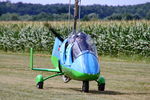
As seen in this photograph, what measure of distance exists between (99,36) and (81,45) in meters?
22.5

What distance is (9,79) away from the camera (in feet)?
65.1

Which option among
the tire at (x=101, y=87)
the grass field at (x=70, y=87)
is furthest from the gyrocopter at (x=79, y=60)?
the grass field at (x=70, y=87)

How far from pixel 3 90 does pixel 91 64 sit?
2631mm

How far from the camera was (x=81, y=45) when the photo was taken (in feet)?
52.0

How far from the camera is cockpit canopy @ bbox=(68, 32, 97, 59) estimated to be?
1572 cm

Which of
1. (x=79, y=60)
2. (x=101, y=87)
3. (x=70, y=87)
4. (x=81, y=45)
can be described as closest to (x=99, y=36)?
(x=70, y=87)

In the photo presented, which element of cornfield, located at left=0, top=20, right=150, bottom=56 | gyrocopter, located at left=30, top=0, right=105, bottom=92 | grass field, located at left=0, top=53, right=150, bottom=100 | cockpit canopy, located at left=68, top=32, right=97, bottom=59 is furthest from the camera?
cornfield, located at left=0, top=20, right=150, bottom=56

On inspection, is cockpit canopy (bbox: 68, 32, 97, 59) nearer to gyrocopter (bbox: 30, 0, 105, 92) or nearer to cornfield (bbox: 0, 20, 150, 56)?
gyrocopter (bbox: 30, 0, 105, 92)

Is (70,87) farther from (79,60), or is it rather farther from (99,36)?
(99,36)

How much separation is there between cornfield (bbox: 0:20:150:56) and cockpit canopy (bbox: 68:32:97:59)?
1532 cm

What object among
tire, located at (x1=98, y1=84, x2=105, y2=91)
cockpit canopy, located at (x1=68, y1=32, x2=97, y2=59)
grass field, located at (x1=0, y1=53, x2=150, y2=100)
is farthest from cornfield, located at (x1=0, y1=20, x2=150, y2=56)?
cockpit canopy, located at (x1=68, y1=32, x2=97, y2=59)

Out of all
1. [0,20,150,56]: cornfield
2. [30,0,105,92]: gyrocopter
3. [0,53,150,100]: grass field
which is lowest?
[0,20,150,56]: cornfield

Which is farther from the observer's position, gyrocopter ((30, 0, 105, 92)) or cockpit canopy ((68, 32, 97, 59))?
cockpit canopy ((68, 32, 97, 59))

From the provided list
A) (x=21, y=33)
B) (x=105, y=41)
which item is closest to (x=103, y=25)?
(x=105, y=41)
